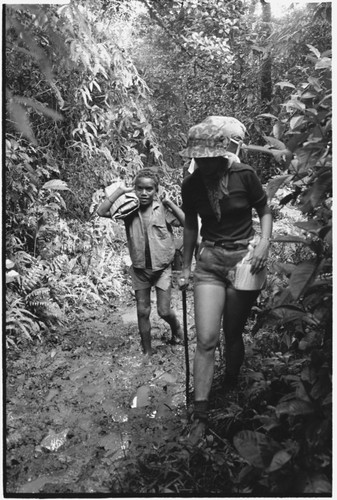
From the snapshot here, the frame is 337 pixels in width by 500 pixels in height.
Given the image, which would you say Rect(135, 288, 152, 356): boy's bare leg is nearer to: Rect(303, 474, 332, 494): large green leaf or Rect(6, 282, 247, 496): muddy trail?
Rect(6, 282, 247, 496): muddy trail

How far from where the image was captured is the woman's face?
290 cm

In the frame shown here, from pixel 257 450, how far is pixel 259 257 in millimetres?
1320

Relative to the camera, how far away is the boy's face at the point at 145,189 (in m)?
4.53

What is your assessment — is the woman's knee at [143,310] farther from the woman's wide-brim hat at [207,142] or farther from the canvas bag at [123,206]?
the woman's wide-brim hat at [207,142]

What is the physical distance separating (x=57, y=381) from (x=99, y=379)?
1.34 ft

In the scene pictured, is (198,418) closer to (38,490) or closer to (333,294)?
(38,490)

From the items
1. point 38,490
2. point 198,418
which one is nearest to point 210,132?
point 198,418

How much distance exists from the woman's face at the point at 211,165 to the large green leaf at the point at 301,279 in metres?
1.02

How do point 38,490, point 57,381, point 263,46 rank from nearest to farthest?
1. point 38,490
2. point 57,381
3. point 263,46

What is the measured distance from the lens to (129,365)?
4.72 metres

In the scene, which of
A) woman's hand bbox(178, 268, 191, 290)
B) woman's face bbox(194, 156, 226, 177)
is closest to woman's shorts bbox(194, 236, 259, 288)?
woman's hand bbox(178, 268, 191, 290)

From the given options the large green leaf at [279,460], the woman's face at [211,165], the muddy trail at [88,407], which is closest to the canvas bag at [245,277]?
the woman's face at [211,165]

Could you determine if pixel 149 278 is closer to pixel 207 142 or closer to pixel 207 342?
pixel 207 342

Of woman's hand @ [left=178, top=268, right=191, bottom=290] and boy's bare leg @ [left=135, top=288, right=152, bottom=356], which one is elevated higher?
woman's hand @ [left=178, top=268, right=191, bottom=290]
